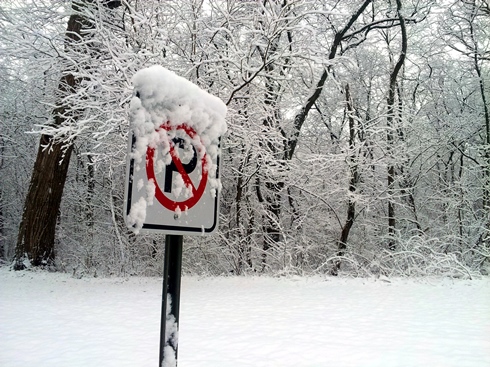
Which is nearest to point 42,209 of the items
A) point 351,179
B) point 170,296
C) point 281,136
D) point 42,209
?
point 42,209

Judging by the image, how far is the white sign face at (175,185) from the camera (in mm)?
1328

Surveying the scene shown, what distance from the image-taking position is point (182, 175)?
1.46 m

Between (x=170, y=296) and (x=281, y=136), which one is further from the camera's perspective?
(x=281, y=136)

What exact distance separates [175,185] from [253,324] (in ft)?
10.2

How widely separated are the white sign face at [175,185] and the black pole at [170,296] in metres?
0.08

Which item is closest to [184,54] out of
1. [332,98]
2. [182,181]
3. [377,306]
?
[377,306]

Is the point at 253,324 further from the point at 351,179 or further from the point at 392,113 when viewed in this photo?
the point at 392,113

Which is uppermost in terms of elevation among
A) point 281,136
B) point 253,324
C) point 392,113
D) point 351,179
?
point 392,113

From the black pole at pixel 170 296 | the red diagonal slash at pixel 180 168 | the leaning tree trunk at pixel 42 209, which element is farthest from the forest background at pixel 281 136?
the black pole at pixel 170 296

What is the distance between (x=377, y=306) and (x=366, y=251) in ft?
25.7

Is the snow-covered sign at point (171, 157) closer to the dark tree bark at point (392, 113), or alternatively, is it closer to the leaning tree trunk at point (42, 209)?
the leaning tree trunk at point (42, 209)

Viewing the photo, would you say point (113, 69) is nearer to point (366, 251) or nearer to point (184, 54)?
point (184, 54)

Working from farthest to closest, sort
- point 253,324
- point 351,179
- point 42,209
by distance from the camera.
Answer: point 351,179
point 42,209
point 253,324

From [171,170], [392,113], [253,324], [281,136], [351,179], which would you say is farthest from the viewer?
[392,113]
